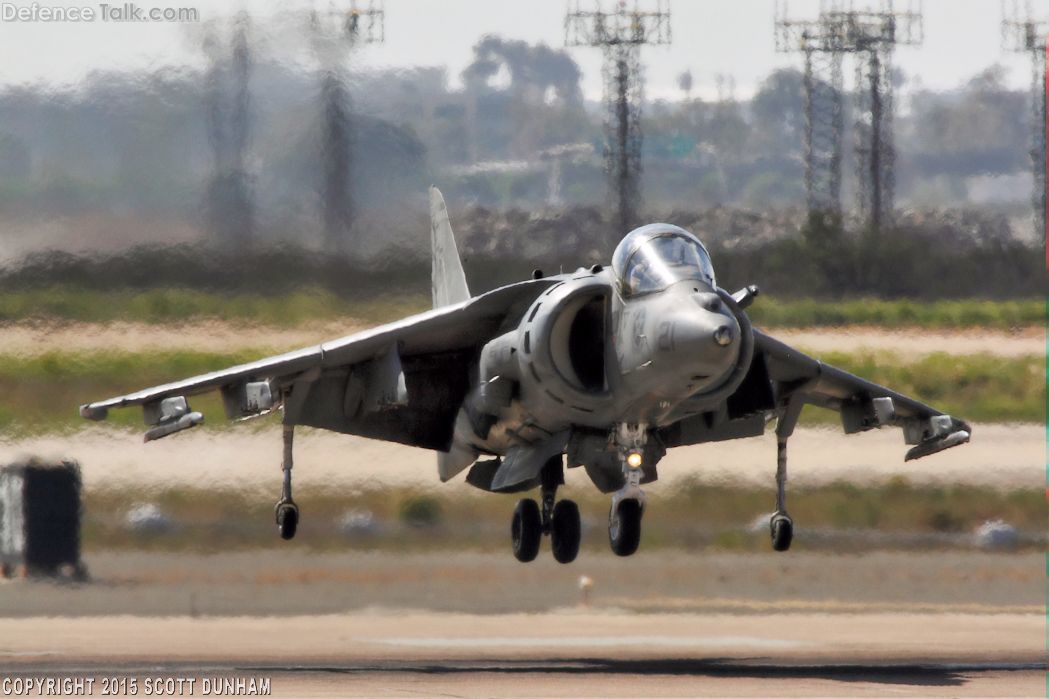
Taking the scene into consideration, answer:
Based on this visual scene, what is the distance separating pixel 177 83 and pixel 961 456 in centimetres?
1062

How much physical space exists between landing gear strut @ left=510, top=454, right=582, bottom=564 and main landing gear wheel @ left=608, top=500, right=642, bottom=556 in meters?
1.94

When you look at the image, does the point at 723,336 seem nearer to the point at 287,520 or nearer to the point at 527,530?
the point at 527,530

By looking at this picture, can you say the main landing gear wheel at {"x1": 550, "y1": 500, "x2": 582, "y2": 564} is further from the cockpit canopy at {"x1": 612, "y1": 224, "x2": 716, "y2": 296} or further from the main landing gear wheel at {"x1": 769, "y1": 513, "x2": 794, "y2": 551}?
the cockpit canopy at {"x1": 612, "y1": 224, "x2": 716, "y2": 296}

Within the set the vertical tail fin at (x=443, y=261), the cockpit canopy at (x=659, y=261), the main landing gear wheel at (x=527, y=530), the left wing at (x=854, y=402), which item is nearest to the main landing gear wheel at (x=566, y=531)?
the main landing gear wheel at (x=527, y=530)

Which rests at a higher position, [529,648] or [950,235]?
[950,235]

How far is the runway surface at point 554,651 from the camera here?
861 inches

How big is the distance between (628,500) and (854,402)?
4.71 metres

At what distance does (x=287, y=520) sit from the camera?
74.1ft

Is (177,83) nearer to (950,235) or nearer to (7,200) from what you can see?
(7,200)

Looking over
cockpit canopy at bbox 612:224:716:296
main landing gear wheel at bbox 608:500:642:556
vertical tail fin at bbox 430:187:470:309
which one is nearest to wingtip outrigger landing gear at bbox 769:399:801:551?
main landing gear wheel at bbox 608:500:642:556

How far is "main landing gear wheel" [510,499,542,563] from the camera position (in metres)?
22.3

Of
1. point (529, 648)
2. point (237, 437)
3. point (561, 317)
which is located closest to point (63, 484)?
point (237, 437)

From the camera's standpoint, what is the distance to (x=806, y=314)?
1052 inches

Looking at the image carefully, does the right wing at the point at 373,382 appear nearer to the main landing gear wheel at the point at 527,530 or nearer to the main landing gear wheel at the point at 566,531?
the main landing gear wheel at the point at 527,530
